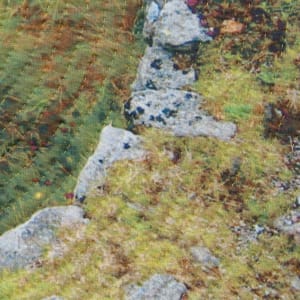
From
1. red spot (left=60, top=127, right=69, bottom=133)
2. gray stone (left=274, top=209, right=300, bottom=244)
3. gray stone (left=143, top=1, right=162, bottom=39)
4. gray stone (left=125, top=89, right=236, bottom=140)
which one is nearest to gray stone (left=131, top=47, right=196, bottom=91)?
gray stone (left=125, top=89, right=236, bottom=140)

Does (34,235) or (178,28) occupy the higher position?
(178,28)

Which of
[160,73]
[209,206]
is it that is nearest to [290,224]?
[209,206]

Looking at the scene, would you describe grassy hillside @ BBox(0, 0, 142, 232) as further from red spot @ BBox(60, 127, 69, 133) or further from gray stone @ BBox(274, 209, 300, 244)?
gray stone @ BBox(274, 209, 300, 244)

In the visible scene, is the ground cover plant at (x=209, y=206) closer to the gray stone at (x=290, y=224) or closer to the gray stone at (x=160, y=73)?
the gray stone at (x=290, y=224)

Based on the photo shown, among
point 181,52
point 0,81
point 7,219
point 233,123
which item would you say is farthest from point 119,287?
point 0,81

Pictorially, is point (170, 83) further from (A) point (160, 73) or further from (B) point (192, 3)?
(B) point (192, 3)

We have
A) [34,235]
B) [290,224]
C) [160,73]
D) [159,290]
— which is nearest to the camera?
[159,290]

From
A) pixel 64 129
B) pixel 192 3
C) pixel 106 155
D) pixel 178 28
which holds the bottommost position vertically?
Answer: pixel 64 129
